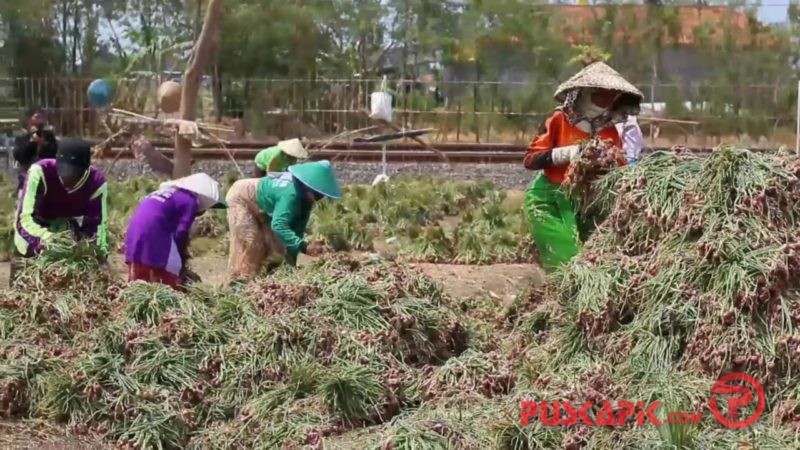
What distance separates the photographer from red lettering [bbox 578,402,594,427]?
4.79 metres

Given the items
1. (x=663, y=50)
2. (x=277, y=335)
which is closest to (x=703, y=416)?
(x=277, y=335)

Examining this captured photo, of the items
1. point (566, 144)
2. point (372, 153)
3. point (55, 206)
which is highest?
point (566, 144)

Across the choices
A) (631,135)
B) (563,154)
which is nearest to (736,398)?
(563,154)

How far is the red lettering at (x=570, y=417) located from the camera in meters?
4.77

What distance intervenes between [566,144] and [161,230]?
234 cm

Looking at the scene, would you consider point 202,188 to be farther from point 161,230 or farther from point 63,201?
point 63,201

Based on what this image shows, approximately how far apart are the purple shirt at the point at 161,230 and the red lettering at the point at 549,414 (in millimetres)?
2641

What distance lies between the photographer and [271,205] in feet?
23.9

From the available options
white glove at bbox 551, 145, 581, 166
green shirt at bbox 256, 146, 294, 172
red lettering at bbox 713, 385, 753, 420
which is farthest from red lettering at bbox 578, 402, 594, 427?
green shirt at bbox 256, 146, 294, 172

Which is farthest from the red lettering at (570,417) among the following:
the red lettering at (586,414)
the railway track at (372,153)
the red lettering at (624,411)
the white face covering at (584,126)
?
the railway track at (372,153)

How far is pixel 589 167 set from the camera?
646 centimetres

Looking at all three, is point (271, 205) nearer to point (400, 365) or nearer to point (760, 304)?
point (400, 365)

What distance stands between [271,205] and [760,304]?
315 centimetres

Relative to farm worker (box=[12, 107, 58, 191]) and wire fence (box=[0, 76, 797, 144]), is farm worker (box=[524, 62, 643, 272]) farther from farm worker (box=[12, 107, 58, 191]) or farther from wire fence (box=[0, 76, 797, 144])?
wire fence (box=[0, 76, 797, 144])
